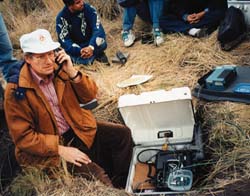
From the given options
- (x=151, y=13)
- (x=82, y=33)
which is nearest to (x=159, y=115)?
(x=82, y=33)

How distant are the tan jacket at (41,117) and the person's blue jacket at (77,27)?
5.19 feet

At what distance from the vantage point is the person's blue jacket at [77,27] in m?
4.30

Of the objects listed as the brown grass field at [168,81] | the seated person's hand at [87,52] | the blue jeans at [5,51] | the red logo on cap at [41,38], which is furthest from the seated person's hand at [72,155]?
the seated person's hand at [87,52]

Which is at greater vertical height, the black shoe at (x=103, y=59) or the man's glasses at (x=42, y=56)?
the man's glasses at (x=42, y=56)

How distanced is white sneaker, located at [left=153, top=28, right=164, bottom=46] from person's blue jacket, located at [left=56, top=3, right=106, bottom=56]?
55 centimetres

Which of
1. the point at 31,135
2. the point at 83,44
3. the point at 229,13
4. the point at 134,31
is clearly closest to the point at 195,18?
the point at 229,13

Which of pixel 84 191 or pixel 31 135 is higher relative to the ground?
pixel 31 135

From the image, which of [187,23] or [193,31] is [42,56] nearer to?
[193,31]

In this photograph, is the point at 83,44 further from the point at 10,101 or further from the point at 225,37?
the point at 10,101

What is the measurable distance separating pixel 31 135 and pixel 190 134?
3.84 ft

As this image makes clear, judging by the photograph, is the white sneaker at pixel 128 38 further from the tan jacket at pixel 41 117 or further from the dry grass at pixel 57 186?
the dry grass at pixel 57 186

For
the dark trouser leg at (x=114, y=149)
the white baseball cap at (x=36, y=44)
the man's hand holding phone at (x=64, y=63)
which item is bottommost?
the dark trouser leg at (x=114, y=149)

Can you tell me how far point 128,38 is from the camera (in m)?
4.62

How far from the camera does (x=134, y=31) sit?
192 inches
